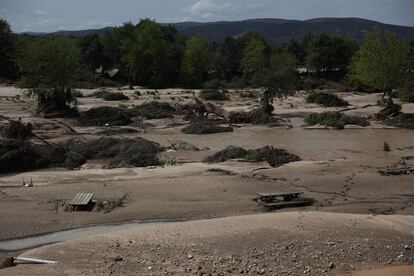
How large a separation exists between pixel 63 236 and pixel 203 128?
65.5 feet

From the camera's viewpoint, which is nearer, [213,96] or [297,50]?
[213,96]

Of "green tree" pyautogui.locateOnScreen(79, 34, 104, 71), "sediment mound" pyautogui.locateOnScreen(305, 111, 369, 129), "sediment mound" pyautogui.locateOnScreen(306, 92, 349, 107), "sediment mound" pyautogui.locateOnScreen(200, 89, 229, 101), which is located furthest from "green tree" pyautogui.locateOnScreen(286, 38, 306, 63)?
"sediment mound" pyautogui.locateOnScreen(305, 111, 369, 129)

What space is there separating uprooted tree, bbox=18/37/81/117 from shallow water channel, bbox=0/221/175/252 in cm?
2438

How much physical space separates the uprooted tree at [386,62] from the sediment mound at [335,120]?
8.64 ft

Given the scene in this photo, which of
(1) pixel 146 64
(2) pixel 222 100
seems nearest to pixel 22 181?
(2) pixel 222 100

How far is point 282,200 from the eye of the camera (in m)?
16.1

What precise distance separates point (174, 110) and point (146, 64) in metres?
27.0

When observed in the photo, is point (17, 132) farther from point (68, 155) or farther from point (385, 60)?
point (385, 60)

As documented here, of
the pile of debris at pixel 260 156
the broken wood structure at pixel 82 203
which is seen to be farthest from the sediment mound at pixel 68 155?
the broken wood structure at pixel 82 203

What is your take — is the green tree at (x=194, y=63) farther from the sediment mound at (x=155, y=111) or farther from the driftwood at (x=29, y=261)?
the driftwood at (x=29, y=261)

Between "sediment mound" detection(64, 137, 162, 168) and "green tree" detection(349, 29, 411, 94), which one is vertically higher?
"green tree" detection(349, 29, 411, 94)

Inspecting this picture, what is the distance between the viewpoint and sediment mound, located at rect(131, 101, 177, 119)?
3875 cm

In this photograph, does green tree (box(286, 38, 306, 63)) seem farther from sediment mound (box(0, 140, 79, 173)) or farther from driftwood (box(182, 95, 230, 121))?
sediment mound (box(0, 140, 79, 173))

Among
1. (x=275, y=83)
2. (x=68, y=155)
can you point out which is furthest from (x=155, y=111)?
(x=68, y=155)
